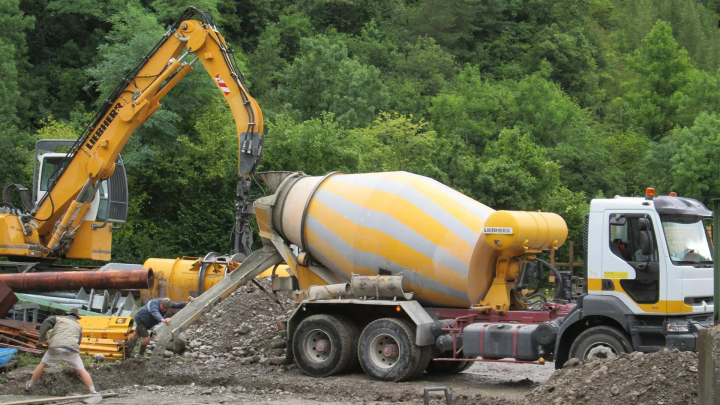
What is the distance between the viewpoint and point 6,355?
13562 mm

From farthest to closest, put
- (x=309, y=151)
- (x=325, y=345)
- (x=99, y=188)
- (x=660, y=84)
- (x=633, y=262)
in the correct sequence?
(x=660, y=84) → (x=309, y=151) → (x=99, y=188) → (x=325, y=345) → (x=633, y=262)

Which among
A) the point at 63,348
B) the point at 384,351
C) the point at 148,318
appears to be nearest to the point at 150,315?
the point at 148,318

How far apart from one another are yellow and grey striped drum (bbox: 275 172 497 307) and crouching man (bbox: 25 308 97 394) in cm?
420

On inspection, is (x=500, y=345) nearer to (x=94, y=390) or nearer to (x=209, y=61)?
(x=94, y=390)

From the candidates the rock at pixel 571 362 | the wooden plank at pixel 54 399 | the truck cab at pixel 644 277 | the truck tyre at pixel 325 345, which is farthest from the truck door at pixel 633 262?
the wooden plank at pixel 54 399

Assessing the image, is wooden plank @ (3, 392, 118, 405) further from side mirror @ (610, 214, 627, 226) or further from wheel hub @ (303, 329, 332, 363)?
side mirror @ (610, 214, 627, 226)

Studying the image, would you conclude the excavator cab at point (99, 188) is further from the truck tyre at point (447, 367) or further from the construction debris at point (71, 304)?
the truck tyre at point (447, 367)

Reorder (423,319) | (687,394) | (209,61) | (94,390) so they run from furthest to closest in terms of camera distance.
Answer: (209,61), (423,319), (94,390), (687,394)

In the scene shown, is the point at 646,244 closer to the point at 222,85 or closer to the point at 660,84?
the point at 222,85

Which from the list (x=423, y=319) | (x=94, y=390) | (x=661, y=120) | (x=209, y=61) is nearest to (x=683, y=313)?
(x=423, y=319)

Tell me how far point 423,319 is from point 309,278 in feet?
9.09

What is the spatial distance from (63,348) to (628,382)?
25.0 ft

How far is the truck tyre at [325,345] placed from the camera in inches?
537

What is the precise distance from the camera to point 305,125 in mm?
31062
